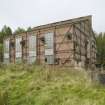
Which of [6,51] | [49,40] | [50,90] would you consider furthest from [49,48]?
[50,90]

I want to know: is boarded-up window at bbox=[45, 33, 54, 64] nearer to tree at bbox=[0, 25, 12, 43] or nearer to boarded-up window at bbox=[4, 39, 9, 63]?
boarded-up window at bbox=[4, 39, 9, 63]

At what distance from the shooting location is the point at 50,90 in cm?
956

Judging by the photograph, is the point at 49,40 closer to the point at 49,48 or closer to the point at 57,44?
the point at 49,48

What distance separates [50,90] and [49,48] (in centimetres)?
1754

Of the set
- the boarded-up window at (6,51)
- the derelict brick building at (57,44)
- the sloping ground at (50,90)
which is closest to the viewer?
the sloping ground at (50,90)

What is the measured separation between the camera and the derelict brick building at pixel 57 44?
24.9 metres

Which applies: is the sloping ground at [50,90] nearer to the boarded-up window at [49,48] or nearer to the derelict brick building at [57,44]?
the derelict brick building at [57,44]

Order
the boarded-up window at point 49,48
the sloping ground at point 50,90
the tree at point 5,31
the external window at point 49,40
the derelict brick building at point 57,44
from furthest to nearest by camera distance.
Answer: the tree at point 5,31, the external window at point 49,40, the boarded-up window at point 49,48, the derelict brick building at point 57,44, the sloping ground at point 50,90

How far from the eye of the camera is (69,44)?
24766 millimetres

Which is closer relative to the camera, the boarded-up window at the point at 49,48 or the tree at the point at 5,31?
the boarded-up window at the point at 49,48

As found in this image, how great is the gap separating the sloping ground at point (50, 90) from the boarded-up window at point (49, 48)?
44.4ft

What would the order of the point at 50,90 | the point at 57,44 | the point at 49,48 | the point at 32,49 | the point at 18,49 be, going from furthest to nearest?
the point at 18,49
the point at 32,49
the point at 49,48
the point at 57,44
the point at 50,90

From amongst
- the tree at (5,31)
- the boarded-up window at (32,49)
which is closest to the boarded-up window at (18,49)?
the boarded-up window at (32,49)

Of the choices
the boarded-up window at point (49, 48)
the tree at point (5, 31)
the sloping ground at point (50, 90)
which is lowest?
the sloping ground at point (50, 90)
